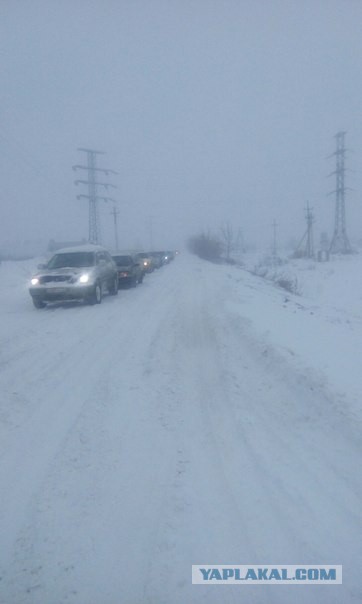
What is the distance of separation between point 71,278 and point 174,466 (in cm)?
1083

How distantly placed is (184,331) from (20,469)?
20.6 ft

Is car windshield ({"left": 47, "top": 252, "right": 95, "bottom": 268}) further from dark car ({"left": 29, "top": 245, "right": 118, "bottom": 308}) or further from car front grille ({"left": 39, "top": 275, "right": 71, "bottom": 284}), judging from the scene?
car front grille ({"left": 39, "top": 275, "right": 71, "bottom": 284})

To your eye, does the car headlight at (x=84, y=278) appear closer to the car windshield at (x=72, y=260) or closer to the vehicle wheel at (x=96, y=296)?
the vehicle wheel at (x=96, y=296)

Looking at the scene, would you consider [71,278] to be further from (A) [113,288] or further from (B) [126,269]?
(B) [126,269]

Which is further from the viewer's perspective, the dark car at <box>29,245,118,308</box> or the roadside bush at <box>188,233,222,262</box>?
the roadside bush at <box>188,233,222,262</box>

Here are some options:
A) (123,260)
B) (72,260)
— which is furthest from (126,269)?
(72,260)

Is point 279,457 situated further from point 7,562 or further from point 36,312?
point 36,312

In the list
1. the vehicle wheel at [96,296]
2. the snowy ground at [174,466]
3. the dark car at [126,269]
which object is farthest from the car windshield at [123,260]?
the snowy ground at [174,466]

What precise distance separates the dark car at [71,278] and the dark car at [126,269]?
5021 mm

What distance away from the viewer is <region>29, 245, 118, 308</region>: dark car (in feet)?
46.5

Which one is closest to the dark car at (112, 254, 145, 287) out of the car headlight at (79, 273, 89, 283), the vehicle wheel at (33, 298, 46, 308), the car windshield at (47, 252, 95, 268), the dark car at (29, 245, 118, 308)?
the dark car at (29, 245, 118, 308)

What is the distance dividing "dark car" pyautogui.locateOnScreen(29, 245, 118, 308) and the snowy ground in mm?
5290

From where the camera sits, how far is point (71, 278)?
1439cm

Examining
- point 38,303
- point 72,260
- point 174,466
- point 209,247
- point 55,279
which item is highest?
point 209,247
